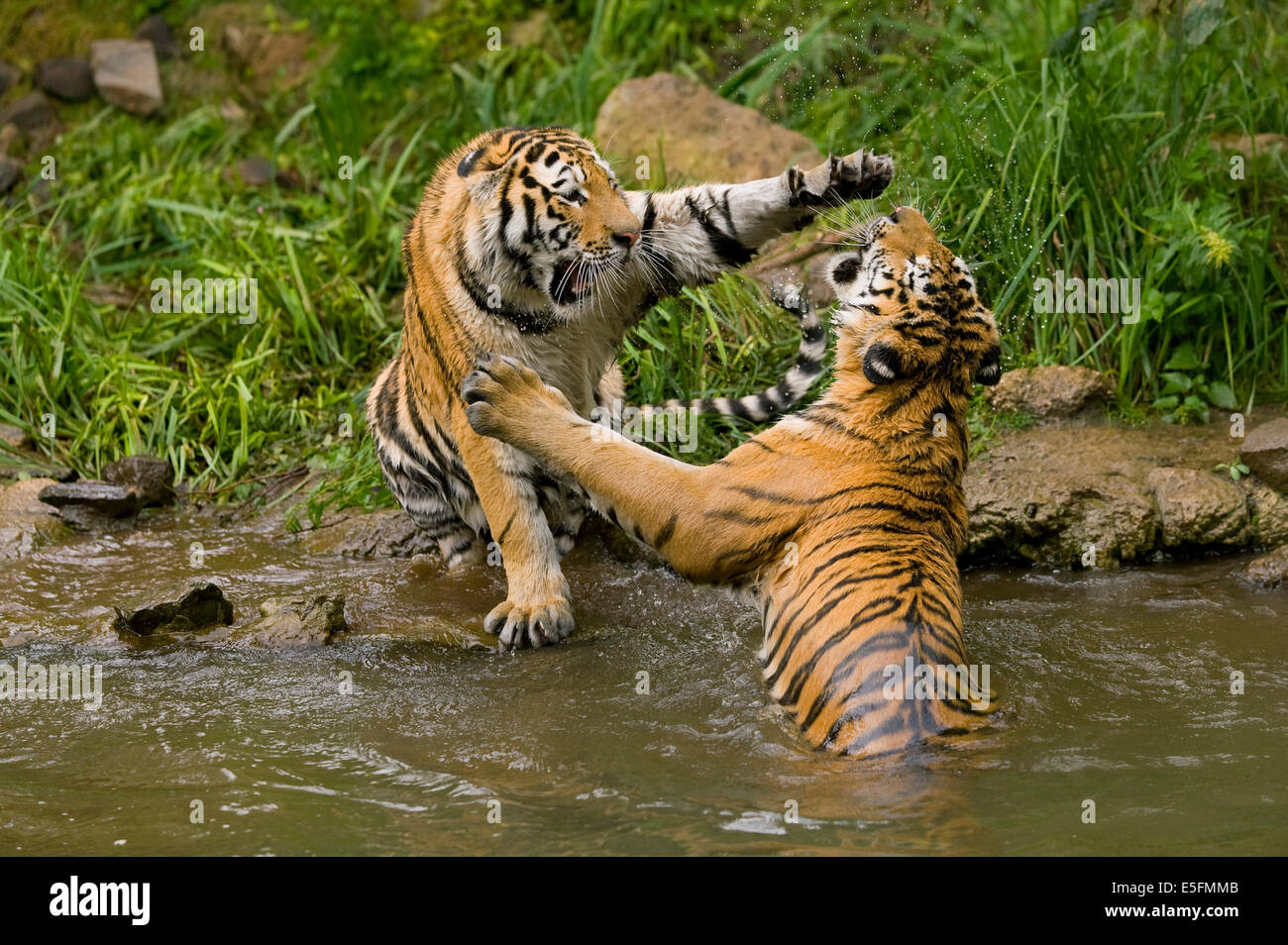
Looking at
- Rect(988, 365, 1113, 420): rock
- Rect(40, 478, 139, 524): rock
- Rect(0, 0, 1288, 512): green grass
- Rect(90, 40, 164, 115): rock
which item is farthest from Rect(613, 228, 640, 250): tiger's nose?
Rect(90, 40, 164, 115): rock

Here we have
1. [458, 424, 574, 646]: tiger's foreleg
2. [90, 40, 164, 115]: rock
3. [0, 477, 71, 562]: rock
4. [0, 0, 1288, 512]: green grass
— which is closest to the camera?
[458, 424, 574, 646]: tiger's foreleg

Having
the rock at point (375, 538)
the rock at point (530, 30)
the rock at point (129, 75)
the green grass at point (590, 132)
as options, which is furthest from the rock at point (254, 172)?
the rock at point (375, 538)

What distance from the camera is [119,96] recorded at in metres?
8.60

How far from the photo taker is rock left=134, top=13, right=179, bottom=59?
897cm

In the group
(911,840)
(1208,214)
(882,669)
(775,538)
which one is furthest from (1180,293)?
(911,840)

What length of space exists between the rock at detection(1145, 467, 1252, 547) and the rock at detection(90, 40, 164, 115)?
645cm

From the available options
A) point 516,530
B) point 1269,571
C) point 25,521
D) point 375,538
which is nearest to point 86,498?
point 25,521

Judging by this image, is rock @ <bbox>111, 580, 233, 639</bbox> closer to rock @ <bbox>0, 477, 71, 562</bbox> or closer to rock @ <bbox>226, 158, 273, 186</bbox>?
rock @ <bbox>0, 477, 71, 562</bbox>

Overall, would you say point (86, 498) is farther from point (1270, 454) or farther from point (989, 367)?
point (1270, 454)

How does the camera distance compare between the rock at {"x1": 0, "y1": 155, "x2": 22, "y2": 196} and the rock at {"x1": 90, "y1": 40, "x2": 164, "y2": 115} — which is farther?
the rock at {"x1": 90, "y1": 40, "x2": 164, "y2": 115}

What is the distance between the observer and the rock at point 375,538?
5531 mm

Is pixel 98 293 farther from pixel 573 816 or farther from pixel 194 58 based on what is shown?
pixel 573 816

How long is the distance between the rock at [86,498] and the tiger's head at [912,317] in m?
3.21

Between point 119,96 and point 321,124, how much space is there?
1.94 metres
